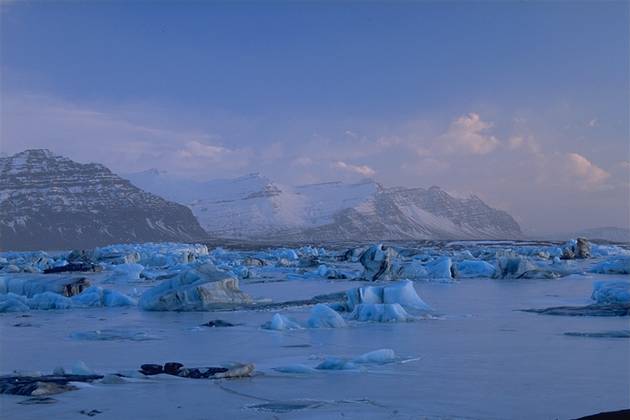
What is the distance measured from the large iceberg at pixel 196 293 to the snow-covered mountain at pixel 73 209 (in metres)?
102

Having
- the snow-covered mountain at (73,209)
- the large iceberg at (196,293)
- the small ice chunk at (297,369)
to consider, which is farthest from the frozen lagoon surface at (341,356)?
the snow-covered mountain at (73,209)

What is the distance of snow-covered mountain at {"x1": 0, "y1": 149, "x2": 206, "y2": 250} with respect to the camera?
402 feet

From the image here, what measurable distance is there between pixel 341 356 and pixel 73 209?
133 meters

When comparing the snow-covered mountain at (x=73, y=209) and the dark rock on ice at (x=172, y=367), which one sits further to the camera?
the snow-covered mountain at (x=73, y=209)

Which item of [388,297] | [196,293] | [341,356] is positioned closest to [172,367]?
[341,356]

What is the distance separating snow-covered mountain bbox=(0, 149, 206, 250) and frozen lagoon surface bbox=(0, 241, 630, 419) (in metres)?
Result: 106

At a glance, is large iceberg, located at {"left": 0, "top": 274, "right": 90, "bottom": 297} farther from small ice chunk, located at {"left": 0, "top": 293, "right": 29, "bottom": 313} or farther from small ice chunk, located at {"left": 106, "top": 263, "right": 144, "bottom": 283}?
small ice chunk, located at {"left": 106, "top": 263, "right": 144, "bottom": 283}

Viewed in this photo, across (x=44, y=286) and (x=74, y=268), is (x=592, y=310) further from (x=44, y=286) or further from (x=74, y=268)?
(x=74, y=268)

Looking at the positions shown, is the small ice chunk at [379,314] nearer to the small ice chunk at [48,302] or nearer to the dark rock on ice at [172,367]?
the dark rock on ice at [172,367]

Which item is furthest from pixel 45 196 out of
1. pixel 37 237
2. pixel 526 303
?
pixel 526 303

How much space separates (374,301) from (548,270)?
1353cm

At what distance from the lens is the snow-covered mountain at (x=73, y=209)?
123m

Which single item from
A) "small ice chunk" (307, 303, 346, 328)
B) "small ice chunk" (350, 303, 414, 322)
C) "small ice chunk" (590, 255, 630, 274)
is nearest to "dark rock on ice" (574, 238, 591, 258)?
"small ice chunk" (590, 255, 630, 274)

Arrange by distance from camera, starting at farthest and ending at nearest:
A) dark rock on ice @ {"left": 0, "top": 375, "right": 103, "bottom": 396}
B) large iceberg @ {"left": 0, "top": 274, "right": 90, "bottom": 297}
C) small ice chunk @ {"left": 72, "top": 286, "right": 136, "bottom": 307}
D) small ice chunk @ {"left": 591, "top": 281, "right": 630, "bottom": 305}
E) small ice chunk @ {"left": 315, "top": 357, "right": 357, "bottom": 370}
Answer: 1. large iceberg @ {"left": 0, "top": 274, "right": 90, "bottom": 297}
2. small ice chunk @ {"left": 72, "top": 286, "right": 136, "bottom": 307}
3. small ice chunk @ {"left": 591, "top": 281, "right": 630, "bottom": 305}
4. small ice chunk @ {"left": 315, "top": 357, "right": 357, "bottom": 370}
5. dark rock on ice @ {"left": 0, "top": 375, "right": 103, "bottom": 396}
